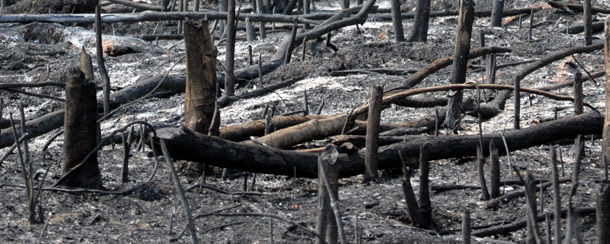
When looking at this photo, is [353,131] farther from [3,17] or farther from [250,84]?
[3,17]

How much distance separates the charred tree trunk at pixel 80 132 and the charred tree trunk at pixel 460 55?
2.68 metres

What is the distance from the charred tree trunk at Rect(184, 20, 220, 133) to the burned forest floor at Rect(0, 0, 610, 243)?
14.2 inches

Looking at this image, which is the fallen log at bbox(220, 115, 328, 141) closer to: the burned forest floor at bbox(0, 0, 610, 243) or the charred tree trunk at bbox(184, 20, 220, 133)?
the burned forest floor at bbox(0, 0, 610, 243)

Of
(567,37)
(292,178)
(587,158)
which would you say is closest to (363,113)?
(292,178)

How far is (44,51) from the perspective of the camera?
10992 millimetres

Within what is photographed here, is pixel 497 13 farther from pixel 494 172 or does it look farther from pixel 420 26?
pixel 494 172

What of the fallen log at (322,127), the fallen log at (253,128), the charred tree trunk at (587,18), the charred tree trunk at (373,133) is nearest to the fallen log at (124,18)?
the charred tree trunk at (587,18)

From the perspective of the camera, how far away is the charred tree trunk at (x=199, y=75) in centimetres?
536

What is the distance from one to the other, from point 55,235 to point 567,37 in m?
7.97

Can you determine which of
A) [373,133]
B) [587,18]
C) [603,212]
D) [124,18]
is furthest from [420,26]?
[603,212]

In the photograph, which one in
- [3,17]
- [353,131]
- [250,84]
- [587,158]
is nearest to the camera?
[587,158]

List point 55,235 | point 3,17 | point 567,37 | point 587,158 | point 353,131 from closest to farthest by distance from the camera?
point 55,235
point 587,158
point 353,131
point 567,37
point 3,17

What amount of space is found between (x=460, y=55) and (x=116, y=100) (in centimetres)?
371

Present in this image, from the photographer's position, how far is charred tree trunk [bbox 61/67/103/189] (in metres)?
4.57
